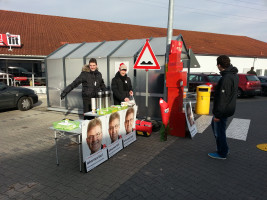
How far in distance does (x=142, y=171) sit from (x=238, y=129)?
4225 millimetres

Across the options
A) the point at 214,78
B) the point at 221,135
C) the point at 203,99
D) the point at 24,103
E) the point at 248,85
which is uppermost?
the point at 214,78

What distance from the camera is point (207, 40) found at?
27.0 meters

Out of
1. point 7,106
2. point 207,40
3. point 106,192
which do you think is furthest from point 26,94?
point 207,40

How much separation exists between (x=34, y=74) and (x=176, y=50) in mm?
12370

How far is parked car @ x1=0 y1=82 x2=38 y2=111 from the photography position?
8.97 m

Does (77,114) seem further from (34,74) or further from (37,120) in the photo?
(34,74)

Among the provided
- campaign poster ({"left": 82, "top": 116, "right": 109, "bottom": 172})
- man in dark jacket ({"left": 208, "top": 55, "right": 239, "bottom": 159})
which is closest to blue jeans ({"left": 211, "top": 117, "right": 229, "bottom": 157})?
man in dark jacket ({"left": 208, "top": 55, "right": 239, "bottom": 159})

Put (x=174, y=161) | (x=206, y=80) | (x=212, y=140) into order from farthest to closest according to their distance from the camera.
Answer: (x=206, y=80)
(x=212, y=140)
(x=174, y=161)

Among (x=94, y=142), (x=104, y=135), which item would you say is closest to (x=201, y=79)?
(x=104, y=135)

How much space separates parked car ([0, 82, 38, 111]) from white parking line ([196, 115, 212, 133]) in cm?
769

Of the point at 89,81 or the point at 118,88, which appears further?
the point at 118,88

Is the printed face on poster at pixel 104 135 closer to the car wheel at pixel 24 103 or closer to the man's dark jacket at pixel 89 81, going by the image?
the man's dark jacket at pixel 89 81

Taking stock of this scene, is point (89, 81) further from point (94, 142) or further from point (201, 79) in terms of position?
point (201, 79)

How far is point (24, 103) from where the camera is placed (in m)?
9.55
